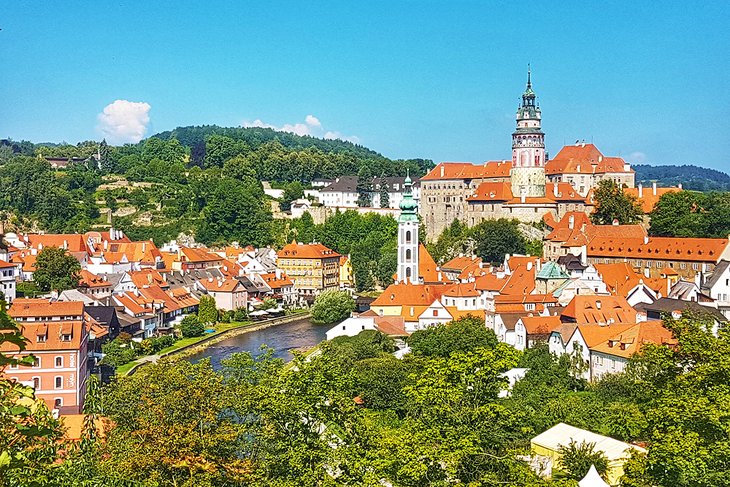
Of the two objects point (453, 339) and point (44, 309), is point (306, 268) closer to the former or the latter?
point (453, 339)

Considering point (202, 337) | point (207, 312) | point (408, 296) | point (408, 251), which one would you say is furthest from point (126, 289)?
point (408, 251)

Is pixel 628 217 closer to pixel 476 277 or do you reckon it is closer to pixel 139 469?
pixel 476 277

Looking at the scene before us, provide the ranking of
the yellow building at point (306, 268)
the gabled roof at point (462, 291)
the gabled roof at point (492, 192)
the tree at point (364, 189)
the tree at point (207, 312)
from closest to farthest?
the gabled roof at point (462, 291) < the tree at point (207, 312) < the gabled roof at point (492, 192) < the yellow building at point (306, 268) < the tree at point (364, 189)

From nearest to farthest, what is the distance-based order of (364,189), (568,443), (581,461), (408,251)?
1. (581,461)
2. (568,443)
3. (408,251)
4. (364,189)

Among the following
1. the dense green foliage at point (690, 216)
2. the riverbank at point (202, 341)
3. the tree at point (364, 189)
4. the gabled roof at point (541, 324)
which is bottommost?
the riverbank at point (202, 341)

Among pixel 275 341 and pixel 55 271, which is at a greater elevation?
pixel 55 271

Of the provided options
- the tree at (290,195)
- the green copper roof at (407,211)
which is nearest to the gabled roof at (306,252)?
the green copper roof at (407,211)

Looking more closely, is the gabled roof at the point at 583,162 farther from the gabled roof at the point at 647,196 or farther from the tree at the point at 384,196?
the tree at the point at 384,196
